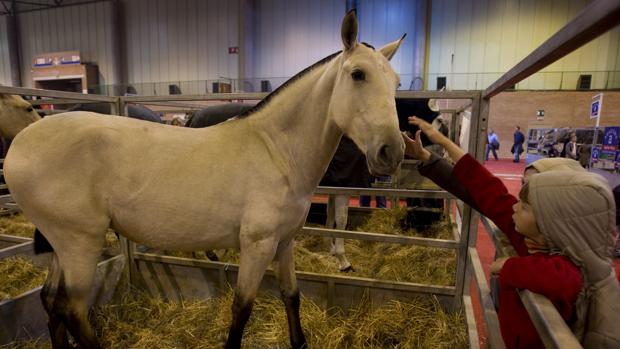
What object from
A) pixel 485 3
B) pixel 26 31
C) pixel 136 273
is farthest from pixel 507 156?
pixel 26 31

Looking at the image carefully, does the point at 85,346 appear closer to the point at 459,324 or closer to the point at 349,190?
the point at 349,190

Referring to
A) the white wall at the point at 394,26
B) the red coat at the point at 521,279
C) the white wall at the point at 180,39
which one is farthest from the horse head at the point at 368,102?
the white wall at the point at 180,39

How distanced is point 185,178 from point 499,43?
1527 centimetres

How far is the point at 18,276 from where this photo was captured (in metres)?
3.00

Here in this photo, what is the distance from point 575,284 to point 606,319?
12 centimetres

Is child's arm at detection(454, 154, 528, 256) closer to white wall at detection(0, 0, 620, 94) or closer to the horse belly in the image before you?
the horse belly

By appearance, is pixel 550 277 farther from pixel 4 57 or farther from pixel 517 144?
pixel 4 57

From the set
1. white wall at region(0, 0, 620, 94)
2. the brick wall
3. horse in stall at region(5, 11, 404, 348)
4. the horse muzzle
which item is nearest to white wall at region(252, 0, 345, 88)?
white wall at region(0, 0, 620, 94)

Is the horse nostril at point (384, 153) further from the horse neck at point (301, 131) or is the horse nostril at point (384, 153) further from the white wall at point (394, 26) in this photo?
the white wall at point (394, 26)

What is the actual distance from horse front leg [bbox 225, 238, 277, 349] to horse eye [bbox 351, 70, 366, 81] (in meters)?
0.81

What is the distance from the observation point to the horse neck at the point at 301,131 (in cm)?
156

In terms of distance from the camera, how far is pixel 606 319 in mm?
836

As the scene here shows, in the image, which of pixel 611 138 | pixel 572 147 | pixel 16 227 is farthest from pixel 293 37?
pixel 611 138

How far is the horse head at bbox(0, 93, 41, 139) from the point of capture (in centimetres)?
237
